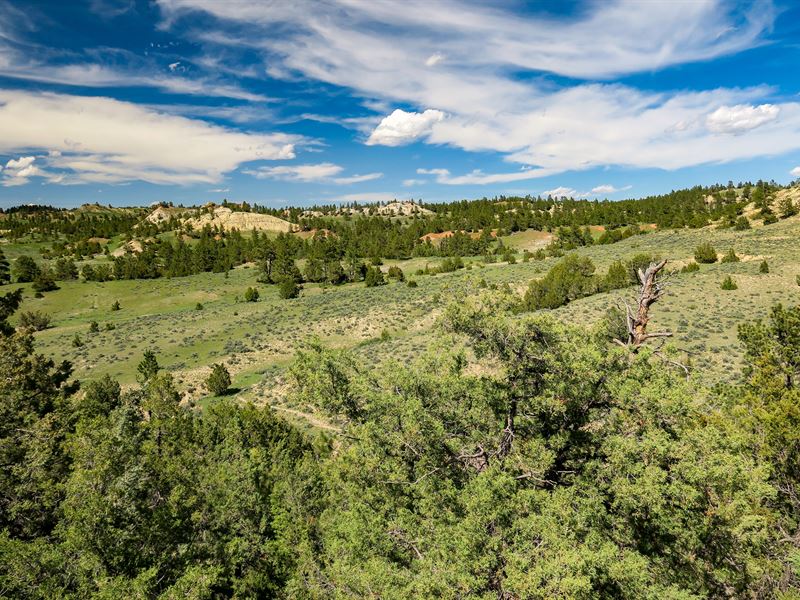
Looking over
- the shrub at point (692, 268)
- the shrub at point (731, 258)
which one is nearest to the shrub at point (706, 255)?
the shrub at point (731, 258)

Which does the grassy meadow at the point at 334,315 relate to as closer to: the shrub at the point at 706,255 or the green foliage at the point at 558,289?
the shrub at the point at 706,255

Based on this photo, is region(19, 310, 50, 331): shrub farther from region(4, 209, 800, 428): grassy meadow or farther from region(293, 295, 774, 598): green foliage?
region(293, 295, 774, 598): green foliage

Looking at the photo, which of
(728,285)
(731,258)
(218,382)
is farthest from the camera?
(731,258)

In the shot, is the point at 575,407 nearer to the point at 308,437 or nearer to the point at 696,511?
the point at 696,511

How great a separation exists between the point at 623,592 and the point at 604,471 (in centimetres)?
261

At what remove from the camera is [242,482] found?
19047 mm

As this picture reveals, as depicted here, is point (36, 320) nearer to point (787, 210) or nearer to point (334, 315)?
point (334, 315)

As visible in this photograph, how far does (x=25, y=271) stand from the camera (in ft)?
336

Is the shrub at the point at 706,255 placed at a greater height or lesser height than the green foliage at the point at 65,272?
lesser

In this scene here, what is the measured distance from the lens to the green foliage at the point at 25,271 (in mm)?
102625

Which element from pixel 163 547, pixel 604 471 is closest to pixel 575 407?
pixel 604 471

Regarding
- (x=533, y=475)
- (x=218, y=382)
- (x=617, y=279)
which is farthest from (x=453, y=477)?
(x=617, y=279)

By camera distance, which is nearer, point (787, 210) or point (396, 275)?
point (787, 210)

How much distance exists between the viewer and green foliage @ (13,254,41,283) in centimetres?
10262
